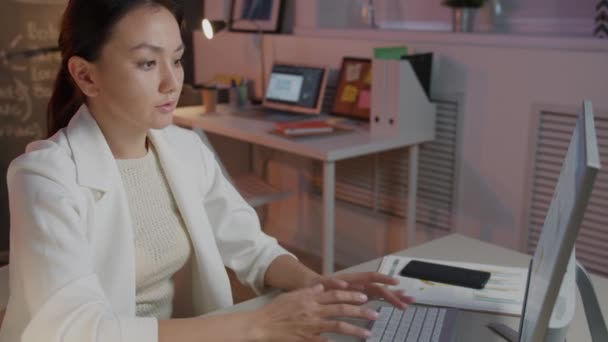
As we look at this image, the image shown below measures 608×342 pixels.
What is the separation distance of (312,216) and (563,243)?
9.66 feet

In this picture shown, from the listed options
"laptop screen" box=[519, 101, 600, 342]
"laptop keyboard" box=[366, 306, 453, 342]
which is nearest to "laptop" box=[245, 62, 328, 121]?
"laptop keyboard" box=[366, 306, 453, 342]

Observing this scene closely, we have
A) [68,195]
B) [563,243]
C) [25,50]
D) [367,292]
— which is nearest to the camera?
[563,243]

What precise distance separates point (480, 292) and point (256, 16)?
2.74 m

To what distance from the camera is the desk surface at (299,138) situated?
251 centimetres

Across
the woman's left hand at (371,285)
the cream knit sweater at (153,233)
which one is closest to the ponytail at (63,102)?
the cream knit sweater at (153,233)

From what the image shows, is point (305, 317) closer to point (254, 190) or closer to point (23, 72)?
point (254, 190)

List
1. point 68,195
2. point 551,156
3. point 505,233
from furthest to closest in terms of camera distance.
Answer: point 505,233 < point 551,156 < point 68,195

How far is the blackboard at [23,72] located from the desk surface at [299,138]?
2.41 ft

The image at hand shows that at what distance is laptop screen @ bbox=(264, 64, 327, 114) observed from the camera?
3154mm

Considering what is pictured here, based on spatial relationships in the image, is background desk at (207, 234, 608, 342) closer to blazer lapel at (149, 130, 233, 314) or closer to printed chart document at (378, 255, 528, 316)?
printed chart document at (378, 255, 528, 316)

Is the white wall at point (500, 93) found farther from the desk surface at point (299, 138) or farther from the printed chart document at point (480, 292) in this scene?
the printed chart document at point (480, 292)

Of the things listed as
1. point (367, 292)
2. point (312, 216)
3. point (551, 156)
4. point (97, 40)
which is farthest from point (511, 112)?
point (97, 40)

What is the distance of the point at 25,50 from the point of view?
10.8 feet

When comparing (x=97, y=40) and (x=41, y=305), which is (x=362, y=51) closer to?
(x=97, y=40)
